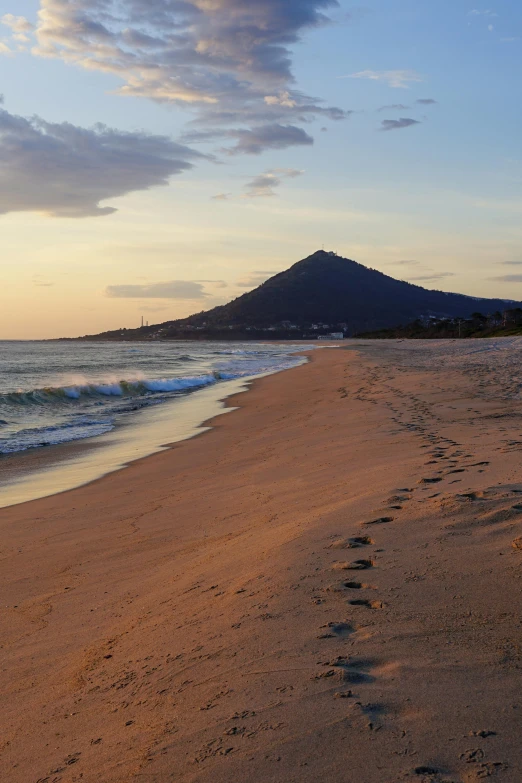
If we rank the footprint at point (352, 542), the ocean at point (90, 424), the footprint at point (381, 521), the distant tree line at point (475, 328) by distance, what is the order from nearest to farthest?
the footprint at point (352, 542) < the footprint at point (381, 521) < the ocean at point (90, 424) < the distant tree line at point (475, 328)

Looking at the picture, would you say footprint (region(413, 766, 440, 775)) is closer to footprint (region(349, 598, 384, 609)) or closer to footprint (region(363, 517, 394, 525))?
footprint (region(349, 598, 384, 609))

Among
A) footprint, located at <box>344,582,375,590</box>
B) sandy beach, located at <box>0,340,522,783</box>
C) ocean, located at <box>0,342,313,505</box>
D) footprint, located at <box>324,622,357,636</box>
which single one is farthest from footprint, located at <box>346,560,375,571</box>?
ocean, located at <box>0,342,313,505</box>

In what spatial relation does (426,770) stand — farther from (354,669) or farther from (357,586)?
(357,586)

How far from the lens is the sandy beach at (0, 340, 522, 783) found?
239cm

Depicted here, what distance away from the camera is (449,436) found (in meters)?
9.07

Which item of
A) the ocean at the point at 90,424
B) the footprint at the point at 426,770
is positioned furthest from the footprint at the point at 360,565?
the ocean at the point at 90,424

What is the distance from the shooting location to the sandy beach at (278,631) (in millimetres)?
2387

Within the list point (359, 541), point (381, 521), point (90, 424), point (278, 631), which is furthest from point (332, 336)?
point (278, 631)

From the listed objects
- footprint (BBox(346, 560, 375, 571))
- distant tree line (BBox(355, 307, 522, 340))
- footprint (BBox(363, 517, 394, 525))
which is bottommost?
footprint (BBox(346, 560, 375, 571))

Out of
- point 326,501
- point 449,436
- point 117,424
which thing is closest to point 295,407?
point 117,424

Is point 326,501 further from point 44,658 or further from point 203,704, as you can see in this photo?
point 203,704

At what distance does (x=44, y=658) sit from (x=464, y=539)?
2.64 m

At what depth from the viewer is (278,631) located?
3312 millimetres

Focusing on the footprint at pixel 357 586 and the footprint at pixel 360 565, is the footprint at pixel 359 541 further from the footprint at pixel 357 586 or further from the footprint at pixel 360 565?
the footprint at pixel 357 586
